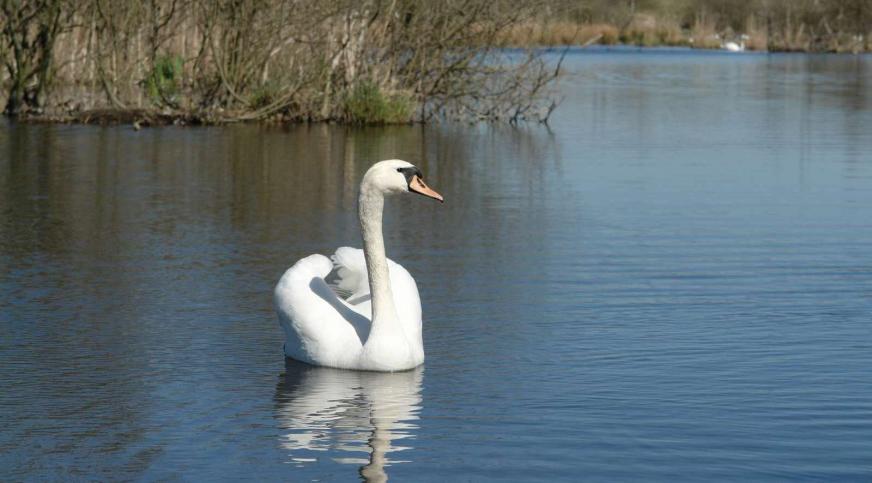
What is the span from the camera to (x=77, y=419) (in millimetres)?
7230

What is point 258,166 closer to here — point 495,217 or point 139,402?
point 495,217

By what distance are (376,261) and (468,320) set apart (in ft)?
4.90

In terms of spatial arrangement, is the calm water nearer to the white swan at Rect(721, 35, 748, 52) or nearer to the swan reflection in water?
the swan reflection in water

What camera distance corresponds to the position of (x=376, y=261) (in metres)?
8.23

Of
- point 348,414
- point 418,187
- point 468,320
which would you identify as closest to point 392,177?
point 418,187

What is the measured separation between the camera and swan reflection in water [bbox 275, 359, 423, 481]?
6.66 meters

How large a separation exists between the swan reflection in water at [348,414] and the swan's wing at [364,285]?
334 mm

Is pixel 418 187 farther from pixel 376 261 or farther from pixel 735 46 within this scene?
pixel 735 46

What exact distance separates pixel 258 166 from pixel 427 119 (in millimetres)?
8608

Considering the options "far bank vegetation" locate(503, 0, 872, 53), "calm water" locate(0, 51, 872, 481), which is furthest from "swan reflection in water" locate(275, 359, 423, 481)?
"far bank vegetation" locate(503, 0, 872, 53)

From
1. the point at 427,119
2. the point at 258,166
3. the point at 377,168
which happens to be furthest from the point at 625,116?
the point at 377,168

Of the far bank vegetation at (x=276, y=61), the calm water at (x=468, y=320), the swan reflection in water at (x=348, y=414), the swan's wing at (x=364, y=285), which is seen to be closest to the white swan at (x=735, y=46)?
the far bank vegetation at (x=276, y=61)

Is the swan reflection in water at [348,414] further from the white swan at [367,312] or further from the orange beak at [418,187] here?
the orange beak at [418,187]

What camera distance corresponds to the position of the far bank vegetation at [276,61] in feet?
83.6
